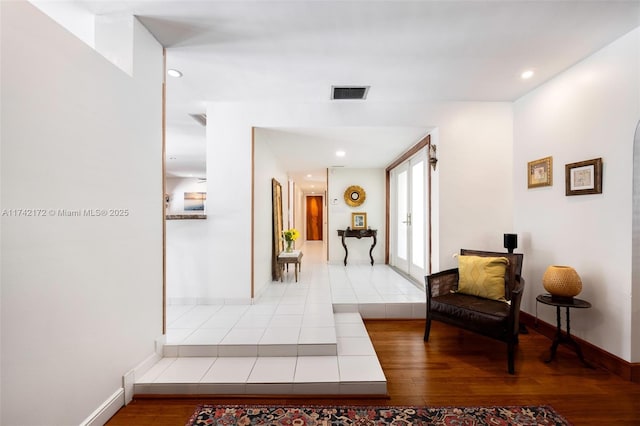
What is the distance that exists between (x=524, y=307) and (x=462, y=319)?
3.97 feet

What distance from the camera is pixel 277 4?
173 centimetres

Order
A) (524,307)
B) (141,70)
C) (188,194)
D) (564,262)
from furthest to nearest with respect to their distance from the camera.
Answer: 1. (188,194)
2. (524,307)
3. (564,262)
4. (141,70)

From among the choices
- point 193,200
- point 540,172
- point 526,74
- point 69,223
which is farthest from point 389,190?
point 193,200

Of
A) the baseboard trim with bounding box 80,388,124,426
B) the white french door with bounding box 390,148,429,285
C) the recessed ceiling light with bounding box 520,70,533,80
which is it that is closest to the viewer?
the baseboard trim with bounding box 80,388,124,426

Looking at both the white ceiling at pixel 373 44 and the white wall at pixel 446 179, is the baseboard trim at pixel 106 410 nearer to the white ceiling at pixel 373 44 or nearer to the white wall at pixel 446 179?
the white wall at pixel 446 179

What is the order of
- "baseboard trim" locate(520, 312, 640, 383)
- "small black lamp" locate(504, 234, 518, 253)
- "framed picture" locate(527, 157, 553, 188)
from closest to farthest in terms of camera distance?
"baseboard trim" locate(520, 312, 640, 383)
"framed picture" locate(527, 157, 553, 188)
"small black lamp" locate(504, 234, 518, 253)

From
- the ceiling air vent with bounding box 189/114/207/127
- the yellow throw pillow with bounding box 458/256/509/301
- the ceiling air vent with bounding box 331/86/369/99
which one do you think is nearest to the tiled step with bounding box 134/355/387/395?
the yellow throw pillow with bounding box 458/256/509/301

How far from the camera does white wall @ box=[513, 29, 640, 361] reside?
2029mm

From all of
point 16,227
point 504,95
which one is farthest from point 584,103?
point 16,227

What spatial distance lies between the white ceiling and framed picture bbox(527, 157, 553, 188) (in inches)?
32.0

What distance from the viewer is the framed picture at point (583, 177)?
7.23 feet

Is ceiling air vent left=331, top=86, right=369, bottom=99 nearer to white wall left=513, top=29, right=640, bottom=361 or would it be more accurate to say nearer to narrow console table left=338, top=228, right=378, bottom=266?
white wall left=513, top=29, right=640, bottom=361

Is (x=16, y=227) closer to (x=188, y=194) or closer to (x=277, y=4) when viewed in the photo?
(x=277, y=4)

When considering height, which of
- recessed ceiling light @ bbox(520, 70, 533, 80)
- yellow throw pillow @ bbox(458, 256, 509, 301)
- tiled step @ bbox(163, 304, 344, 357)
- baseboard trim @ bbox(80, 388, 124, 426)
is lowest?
baseboard trim @ bbox(80, 388, 124, 426)
